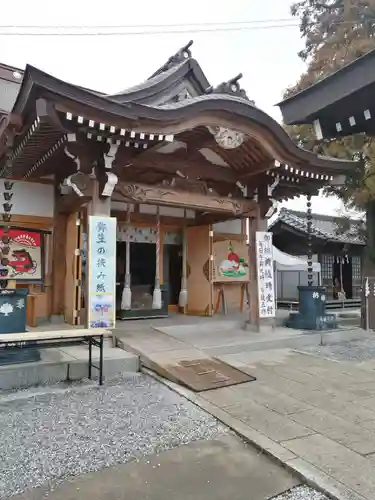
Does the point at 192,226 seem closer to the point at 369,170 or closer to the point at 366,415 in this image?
the point at 369,170

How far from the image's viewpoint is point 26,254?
8438 millimetres

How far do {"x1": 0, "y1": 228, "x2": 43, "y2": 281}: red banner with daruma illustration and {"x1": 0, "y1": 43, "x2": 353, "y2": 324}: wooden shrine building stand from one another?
0.06 metres

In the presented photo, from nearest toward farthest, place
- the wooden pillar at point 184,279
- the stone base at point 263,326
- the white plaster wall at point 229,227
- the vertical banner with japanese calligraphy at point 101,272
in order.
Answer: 1. the vertical banner with japanese calligraphy at point 101,272
2. the stone base at point 263,326
3. the wooden pillar at point 184,279
4. the white plaster wall at point 229,227

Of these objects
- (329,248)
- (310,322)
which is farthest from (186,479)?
(329,248)

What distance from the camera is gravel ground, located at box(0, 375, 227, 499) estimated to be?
11.2 feet

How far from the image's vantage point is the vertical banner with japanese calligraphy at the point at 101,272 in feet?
22.8

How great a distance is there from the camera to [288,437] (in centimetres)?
395

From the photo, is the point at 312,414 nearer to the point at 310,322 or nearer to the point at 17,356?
the point at 17,356

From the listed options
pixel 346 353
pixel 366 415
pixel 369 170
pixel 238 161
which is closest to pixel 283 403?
pixel 366 415

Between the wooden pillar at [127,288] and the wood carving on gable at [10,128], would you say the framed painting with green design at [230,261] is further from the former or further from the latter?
the wood carving on gable at [10,128]

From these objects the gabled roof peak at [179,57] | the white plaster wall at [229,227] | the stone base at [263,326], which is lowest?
the stone base at [263,326]

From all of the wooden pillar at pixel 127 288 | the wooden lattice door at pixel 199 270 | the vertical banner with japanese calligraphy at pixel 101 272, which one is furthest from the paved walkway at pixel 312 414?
the wooden lattice door at pixel 199 270

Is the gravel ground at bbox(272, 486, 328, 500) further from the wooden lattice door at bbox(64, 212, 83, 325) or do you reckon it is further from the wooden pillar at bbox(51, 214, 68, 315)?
the wooden pillar at bbox(51, 214, 68, 315)

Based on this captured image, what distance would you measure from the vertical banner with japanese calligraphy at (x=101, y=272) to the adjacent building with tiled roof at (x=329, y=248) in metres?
10.8
